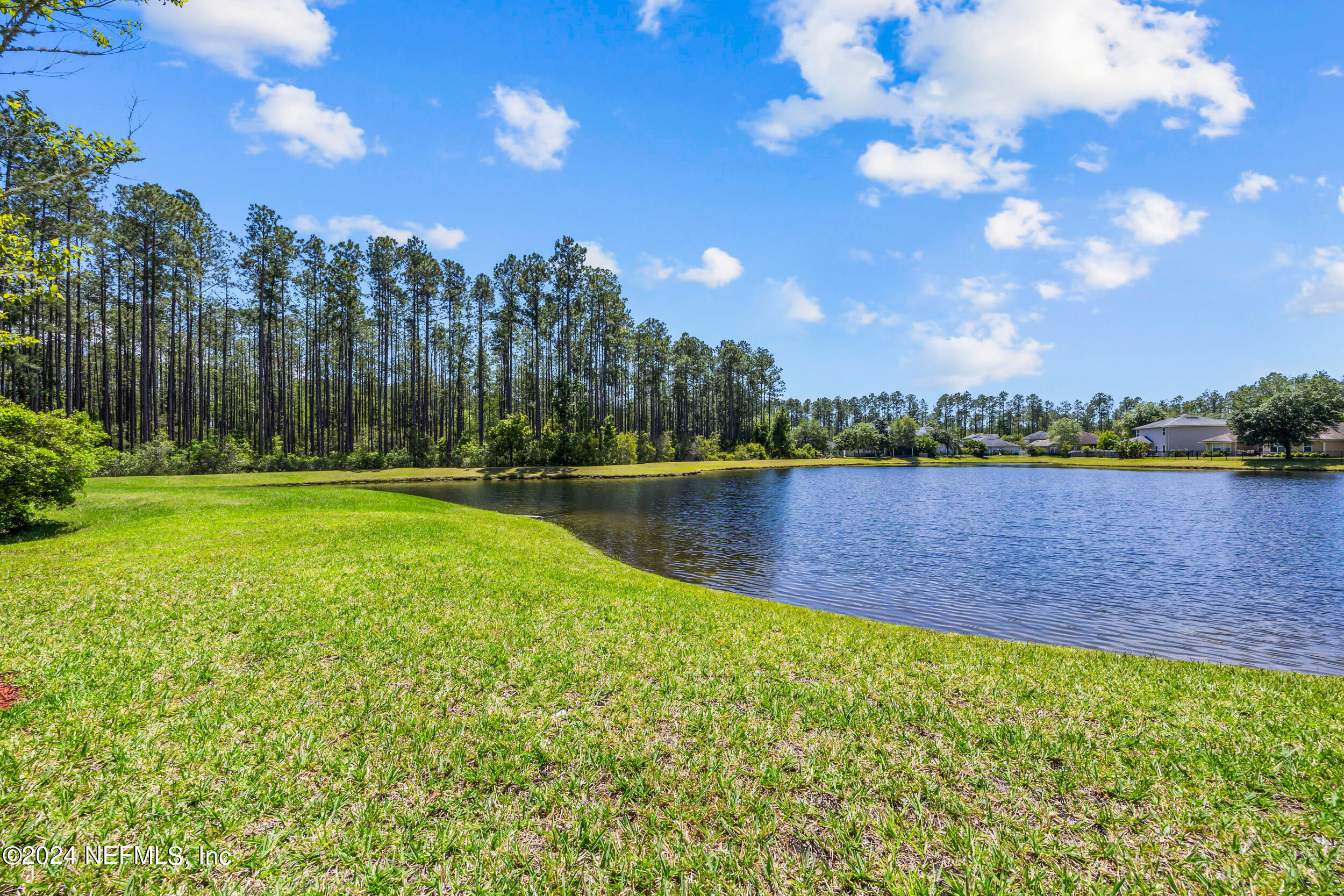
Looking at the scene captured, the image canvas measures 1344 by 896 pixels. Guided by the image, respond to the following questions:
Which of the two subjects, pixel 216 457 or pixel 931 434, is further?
pixel 931 434

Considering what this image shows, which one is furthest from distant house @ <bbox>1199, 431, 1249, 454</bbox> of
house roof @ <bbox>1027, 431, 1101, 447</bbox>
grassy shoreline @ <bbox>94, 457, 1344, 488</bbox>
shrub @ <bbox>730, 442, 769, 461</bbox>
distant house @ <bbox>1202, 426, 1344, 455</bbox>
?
shrub @ <bbox>730, 442, 769, 461</bbox>

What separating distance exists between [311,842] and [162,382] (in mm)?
83769

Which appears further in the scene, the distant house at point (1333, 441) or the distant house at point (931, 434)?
the distant house at point (931, 434)

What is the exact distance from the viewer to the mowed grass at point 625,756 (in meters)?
2.90

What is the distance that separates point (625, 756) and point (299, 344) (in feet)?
242

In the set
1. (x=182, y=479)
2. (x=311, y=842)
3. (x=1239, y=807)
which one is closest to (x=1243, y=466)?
(x=1239, y=807)

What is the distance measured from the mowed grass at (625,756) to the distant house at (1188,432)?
113 meters

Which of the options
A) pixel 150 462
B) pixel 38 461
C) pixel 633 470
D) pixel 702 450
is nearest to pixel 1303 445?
pixel 702 450

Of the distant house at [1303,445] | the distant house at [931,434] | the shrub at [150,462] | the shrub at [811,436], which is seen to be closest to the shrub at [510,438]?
the shrub at [150,462]

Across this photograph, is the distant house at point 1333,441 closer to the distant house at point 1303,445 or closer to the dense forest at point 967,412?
the distant house at point 1303,445

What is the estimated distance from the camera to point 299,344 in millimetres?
61625

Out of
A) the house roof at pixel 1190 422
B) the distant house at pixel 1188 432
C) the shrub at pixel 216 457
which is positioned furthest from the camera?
the house roof at pixel 1190 422

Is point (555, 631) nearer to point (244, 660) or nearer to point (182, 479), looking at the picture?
point (244, 660)

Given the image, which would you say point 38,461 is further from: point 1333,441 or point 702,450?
point 1333,441
